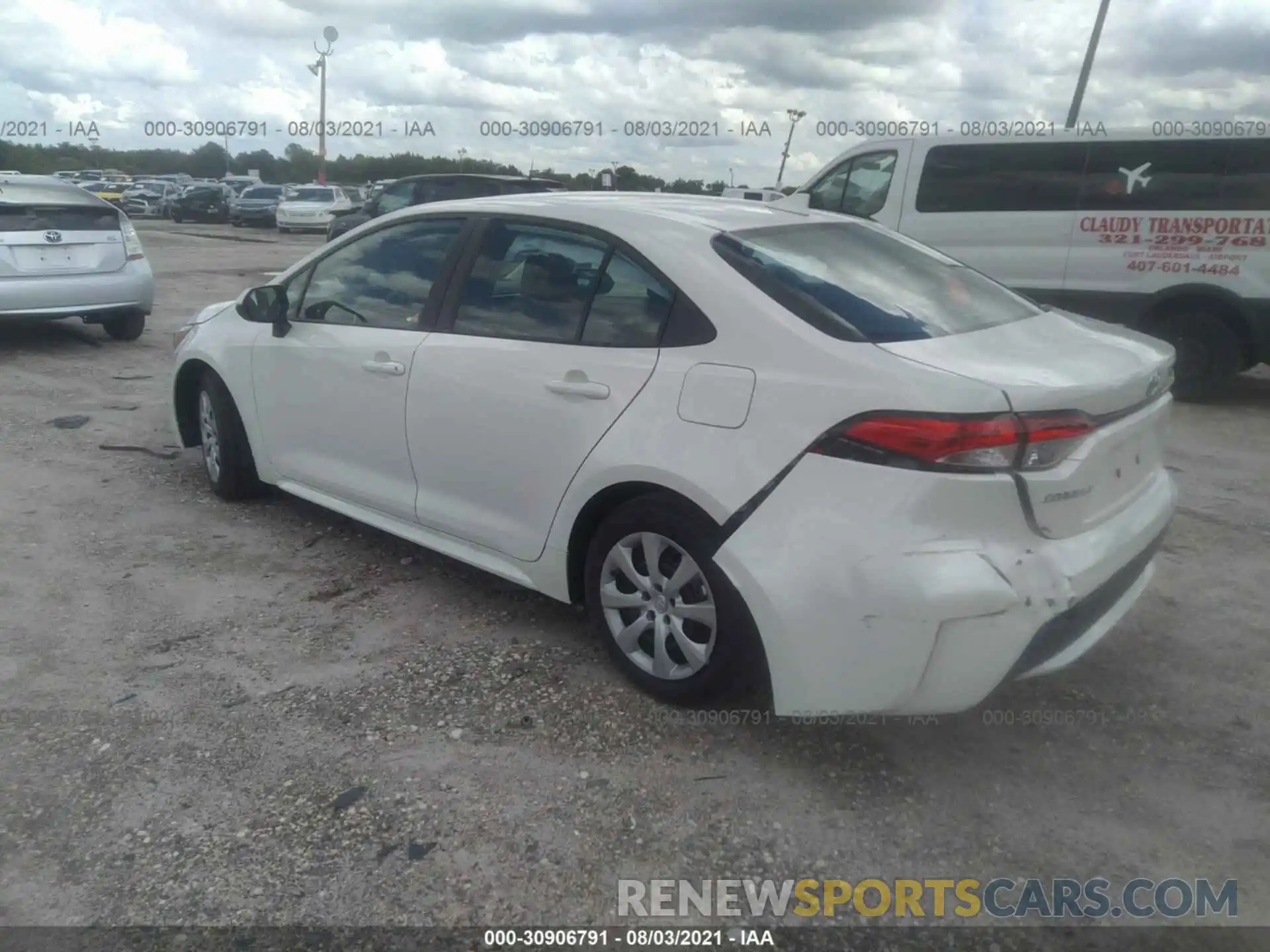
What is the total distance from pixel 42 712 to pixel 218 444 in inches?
77.3

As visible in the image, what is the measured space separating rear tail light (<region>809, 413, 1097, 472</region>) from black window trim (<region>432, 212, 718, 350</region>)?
600 millimetres

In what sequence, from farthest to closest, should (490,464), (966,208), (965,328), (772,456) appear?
(966,208) < (490,464) < (965,328) < (772,456)

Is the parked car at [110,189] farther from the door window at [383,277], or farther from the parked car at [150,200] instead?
the door window at [383,277]

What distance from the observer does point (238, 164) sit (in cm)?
7400

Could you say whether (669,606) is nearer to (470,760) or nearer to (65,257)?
(470,760)

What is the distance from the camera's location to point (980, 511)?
8.46ft

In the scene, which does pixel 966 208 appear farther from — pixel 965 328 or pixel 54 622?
pixel 54 622

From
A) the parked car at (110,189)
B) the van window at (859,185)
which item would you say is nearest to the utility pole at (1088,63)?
the van window at (859,185)

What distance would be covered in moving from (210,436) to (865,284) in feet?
11.4

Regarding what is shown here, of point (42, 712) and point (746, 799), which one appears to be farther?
point (42, 712)

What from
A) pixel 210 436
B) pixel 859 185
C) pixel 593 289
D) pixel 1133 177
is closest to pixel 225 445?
pixel 210 436

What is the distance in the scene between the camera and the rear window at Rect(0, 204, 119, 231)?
26.8 feet

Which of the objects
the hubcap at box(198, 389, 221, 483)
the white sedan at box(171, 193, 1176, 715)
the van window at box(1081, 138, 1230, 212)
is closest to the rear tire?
the hubcap at box(198, 389, 221, 483)

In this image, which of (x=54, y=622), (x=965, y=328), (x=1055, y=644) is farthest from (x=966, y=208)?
(x=54, y=622)
